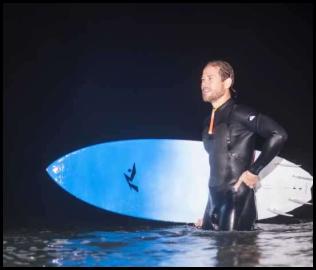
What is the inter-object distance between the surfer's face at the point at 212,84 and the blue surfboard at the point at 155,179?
347 millimetres

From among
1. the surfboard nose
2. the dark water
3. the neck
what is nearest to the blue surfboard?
the surfboard nose

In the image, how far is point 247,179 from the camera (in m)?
2.68

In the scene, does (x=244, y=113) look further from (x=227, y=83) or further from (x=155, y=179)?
(x=155, y=179)

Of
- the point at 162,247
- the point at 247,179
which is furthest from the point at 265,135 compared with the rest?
the point at 162,247

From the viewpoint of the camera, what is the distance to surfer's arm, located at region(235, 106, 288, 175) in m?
2.67

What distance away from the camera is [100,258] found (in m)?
2.10

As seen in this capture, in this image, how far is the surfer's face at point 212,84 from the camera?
2816 mm

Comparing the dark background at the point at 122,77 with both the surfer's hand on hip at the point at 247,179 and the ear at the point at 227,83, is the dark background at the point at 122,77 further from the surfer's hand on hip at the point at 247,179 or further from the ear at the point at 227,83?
the surfer's hand on hip at the point at 247,179

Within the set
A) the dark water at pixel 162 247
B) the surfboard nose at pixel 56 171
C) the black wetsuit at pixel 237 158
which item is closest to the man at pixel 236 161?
the black wetsuit at pixel 237 158

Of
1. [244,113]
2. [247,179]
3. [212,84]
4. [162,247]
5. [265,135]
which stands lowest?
[162,247]

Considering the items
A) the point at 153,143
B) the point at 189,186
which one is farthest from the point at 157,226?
the point at 153,143

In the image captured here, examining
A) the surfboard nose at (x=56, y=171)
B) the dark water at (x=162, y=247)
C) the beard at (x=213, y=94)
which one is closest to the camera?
the dark water at (x=162, y=247)

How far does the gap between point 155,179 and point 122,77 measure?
760mm

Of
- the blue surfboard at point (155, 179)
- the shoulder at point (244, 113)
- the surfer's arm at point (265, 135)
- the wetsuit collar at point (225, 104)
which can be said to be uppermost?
the wetsuit collar at point (225, 104)
